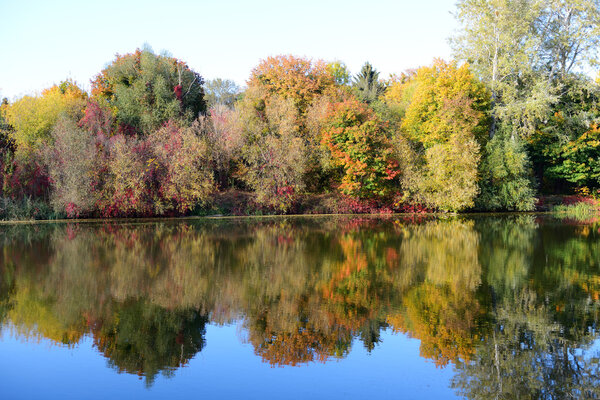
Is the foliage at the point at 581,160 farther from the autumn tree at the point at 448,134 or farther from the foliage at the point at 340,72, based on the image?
the foliage at the point at 340,72

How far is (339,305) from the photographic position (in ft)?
38.0

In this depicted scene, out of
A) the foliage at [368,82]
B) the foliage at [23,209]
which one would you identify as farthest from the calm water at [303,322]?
the foliage at [368,82]

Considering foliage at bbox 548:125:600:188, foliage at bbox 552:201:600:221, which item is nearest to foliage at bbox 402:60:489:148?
foliage at bbox 548:125:600:188

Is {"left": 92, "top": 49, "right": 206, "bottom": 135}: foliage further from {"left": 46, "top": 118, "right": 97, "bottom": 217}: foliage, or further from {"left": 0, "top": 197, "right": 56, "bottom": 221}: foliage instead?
{"left": 0, "top": 197, "right": 56, "bottom": 221}: foliage

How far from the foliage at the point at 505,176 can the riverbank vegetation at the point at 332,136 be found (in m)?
0.10

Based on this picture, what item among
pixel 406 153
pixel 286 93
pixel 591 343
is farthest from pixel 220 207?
pixel 591 343

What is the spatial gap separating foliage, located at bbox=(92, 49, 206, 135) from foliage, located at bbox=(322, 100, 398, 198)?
11395mm

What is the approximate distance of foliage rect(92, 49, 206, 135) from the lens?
133ft

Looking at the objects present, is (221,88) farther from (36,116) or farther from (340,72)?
(36,116)

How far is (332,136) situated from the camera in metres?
39.6

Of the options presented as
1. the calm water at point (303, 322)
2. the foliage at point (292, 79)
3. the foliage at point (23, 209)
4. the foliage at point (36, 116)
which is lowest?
the calm water at point (303, 322)

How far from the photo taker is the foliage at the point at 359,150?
126 feet

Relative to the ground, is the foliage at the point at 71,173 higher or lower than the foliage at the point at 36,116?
lower

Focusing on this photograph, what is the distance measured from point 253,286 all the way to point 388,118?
33584 millimetres
